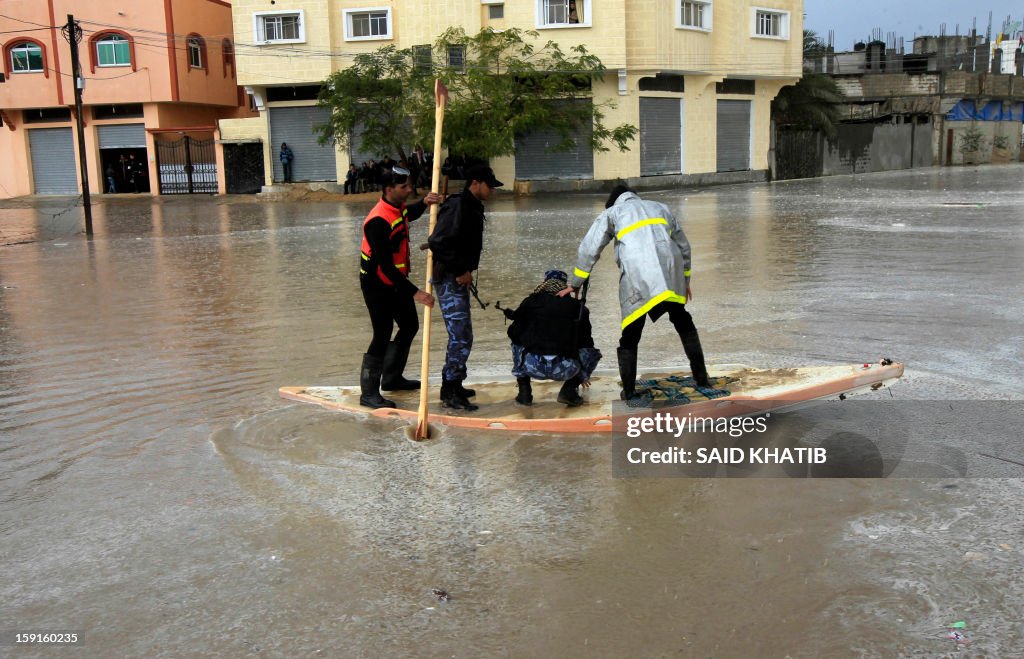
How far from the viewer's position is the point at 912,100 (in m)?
47.5

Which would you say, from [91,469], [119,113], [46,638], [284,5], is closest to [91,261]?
[91,469]

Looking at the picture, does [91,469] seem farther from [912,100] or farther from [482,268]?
[912,100]

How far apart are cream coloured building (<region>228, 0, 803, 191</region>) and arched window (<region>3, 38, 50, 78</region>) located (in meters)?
8.86

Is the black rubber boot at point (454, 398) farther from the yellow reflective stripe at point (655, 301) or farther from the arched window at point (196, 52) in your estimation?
the arched window at point (196, 52)

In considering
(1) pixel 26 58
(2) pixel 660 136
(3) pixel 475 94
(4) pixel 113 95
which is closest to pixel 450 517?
(3) pixel 475 94

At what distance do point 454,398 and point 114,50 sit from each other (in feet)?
124

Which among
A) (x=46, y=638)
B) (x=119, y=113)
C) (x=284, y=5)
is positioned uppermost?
(x=284, y=5)

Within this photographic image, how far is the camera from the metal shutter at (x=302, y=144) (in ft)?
121

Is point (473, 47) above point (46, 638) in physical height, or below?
above

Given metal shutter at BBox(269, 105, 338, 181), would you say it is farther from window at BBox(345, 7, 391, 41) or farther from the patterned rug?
the patterned rug

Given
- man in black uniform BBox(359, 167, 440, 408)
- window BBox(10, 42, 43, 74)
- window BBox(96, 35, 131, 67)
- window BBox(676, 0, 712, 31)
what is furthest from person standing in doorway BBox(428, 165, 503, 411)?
window BBox(10, 42, 43, 74)

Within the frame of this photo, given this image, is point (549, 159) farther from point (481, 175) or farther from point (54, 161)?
point (481, 175)

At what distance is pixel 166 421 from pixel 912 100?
1897 inches

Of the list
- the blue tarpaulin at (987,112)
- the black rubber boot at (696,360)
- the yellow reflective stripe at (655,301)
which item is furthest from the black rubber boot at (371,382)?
the blue tarpaulin at (987,112)
